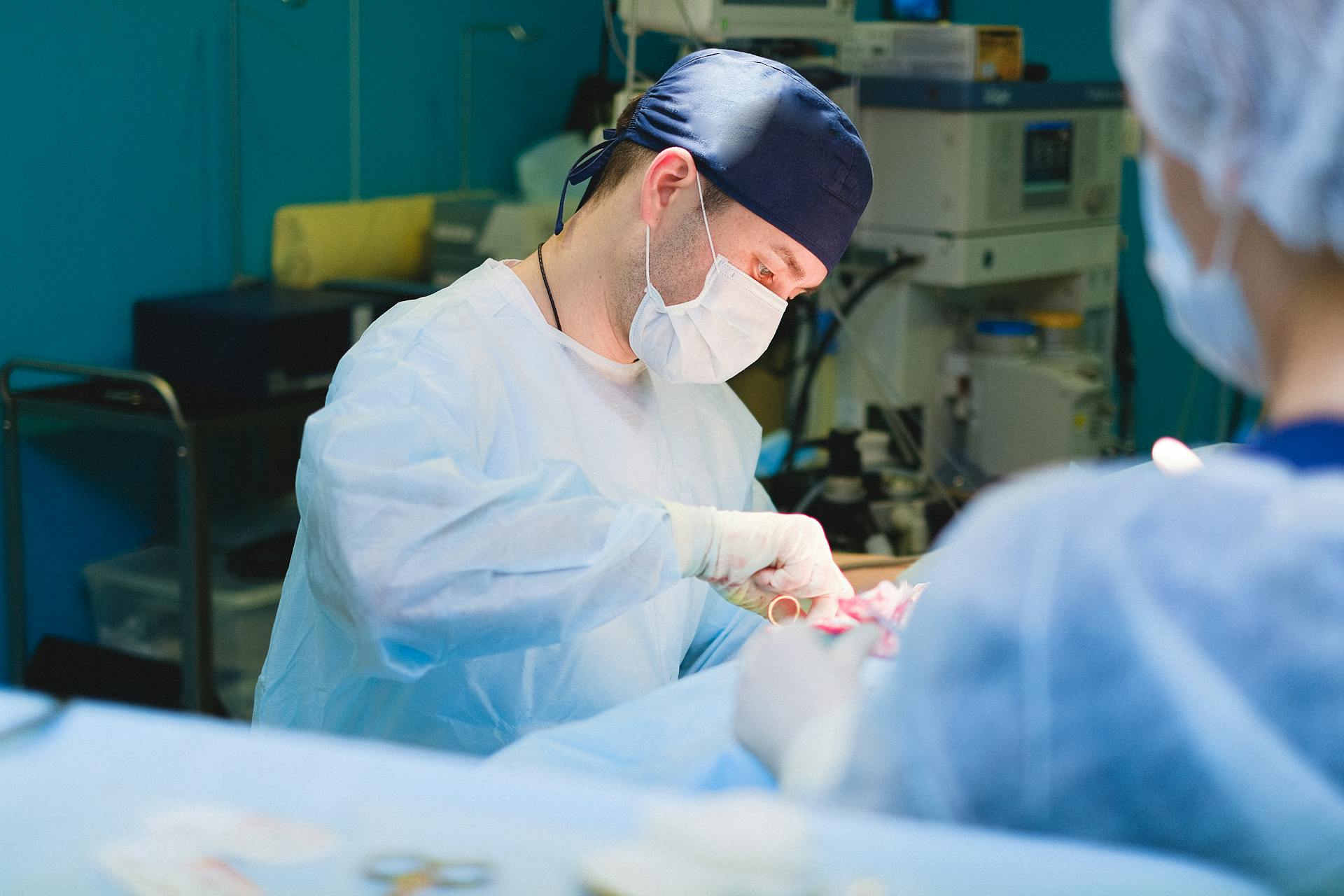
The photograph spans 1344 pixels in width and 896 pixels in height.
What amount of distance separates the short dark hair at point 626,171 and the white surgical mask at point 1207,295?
30.7 inches

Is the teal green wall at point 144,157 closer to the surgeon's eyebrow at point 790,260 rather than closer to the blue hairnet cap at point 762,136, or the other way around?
the blue hairnet cap at point 762,136

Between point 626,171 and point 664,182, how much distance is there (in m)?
0.08

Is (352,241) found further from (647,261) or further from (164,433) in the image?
(647,261)

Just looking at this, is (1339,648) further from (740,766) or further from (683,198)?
(683,198)

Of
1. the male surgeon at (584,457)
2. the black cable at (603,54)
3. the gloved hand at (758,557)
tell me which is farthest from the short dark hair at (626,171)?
the black cable at (603,54)

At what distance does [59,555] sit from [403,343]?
1.81m

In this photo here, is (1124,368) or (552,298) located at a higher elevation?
(552,298)

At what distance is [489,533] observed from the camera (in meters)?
1.22

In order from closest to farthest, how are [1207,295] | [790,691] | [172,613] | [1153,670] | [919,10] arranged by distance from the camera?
[1153,670] → [1207,295] → [790,691] → [172,613] → [919,10]

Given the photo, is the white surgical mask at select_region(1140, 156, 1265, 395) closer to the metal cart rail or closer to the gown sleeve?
the gown sleeve

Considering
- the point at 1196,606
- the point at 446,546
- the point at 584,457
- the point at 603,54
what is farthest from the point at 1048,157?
the point at 1196,606

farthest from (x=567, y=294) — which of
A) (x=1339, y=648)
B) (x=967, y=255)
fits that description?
(x=967, y=255)

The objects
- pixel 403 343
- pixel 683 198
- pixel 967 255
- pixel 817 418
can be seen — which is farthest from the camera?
pixel 817 418

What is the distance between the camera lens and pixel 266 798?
0.69 m
